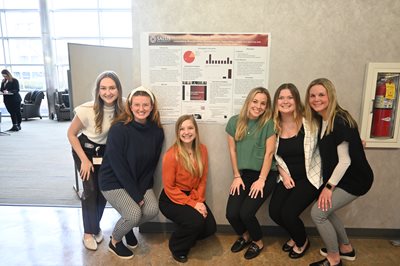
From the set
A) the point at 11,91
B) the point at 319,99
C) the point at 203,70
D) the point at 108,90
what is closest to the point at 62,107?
the point at 11,91

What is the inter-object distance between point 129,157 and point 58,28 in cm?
888

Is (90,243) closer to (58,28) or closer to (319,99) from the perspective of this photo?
(319,99)

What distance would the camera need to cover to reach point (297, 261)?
206 cm

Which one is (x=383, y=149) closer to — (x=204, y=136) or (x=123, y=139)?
(x=204, y=136)

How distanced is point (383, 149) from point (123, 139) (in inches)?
81.9

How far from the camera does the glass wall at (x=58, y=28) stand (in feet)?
29.0

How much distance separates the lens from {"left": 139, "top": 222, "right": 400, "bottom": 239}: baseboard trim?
93.4 inches

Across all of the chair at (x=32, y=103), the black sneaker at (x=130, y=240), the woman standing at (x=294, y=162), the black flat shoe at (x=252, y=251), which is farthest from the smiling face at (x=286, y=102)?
the chair at (x=32, y=103)

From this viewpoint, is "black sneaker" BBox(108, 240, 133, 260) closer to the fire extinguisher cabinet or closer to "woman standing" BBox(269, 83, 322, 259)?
"woman standing" BBox(269, 83, 322, 259)

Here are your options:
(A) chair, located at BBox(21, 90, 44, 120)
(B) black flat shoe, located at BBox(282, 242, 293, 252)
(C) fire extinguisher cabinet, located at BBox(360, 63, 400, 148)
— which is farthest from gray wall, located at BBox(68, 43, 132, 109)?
(A) chair, located at BBox(21, 90, 44, 120)

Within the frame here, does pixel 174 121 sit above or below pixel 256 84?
below

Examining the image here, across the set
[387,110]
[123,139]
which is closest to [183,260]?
[123,139]

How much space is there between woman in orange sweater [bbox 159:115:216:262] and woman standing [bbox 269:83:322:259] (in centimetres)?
56

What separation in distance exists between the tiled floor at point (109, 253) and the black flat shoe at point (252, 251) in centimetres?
3
